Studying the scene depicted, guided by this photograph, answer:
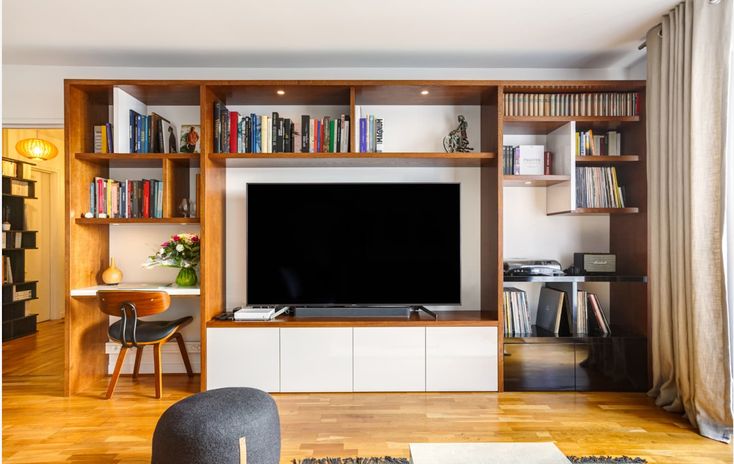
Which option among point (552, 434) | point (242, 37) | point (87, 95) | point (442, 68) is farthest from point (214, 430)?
point (442, 68)

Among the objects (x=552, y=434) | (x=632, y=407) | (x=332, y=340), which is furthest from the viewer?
(x=332, y=340)

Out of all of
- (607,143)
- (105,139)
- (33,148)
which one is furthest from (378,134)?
(33,148)

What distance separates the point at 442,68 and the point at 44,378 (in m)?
3.83

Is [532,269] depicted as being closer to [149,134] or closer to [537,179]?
[537,179]

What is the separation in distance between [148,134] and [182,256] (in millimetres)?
883

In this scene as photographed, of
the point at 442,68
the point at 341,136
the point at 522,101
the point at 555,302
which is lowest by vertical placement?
the point at 555,302

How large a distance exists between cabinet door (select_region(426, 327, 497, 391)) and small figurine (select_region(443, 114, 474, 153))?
128 centimetres

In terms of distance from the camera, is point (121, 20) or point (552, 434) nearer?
point (552, 434)

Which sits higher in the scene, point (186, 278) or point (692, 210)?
point (692, 210)

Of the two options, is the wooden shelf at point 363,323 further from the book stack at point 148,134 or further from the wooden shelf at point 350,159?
the book stack at point 148,134

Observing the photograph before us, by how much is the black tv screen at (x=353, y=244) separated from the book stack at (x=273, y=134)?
0.89ft

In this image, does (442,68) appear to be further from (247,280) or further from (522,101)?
(247,280)

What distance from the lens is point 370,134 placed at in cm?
341

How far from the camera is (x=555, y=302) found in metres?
3.46
